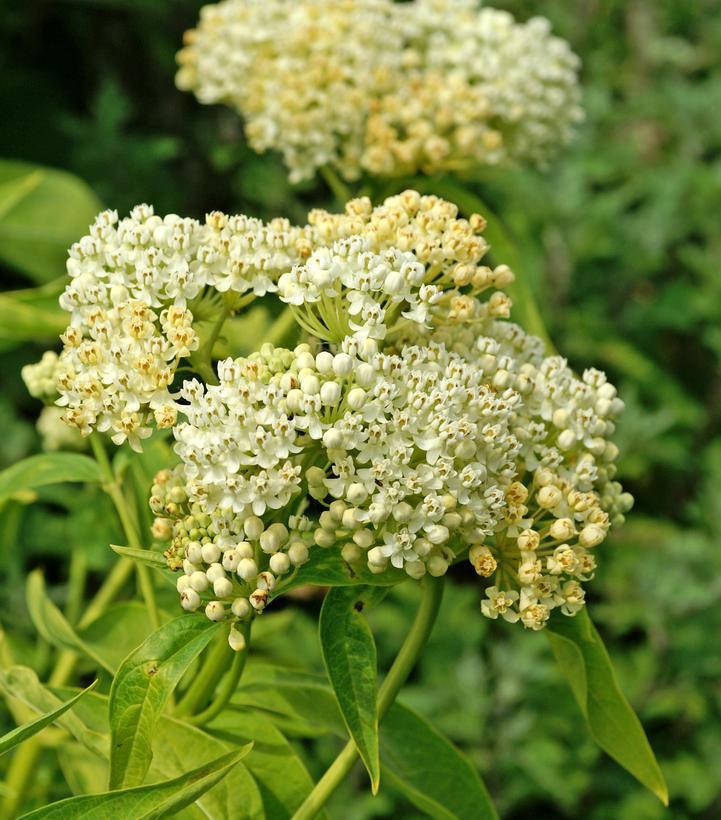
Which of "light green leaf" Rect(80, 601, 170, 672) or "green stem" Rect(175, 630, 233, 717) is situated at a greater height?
"green stem" Rect(175, 630, 233, 717)

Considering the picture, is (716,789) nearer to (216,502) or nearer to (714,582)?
(714,582)

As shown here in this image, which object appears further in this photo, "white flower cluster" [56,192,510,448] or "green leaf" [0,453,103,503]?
"green leaf" [0,453,103,503]

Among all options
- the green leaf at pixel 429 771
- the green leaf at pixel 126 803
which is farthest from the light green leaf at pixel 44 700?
the green leaf at pixel 429 771

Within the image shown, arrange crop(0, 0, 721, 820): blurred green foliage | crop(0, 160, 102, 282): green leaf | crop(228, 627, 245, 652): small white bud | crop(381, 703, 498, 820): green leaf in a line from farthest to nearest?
crop(0, 0, 721, 820): blurred green foliage < crop(0, 160, 102, 282): green leaf < crop(381, 703, 498, 820): green leaf < crop(228, 627, 245, 652): small white bud

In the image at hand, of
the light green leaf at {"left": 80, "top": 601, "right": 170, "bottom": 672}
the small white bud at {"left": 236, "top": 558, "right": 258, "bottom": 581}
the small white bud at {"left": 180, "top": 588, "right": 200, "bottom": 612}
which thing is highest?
the small white bud at {"left": 236, "top": 558, "right": 258, "bottom": 581}

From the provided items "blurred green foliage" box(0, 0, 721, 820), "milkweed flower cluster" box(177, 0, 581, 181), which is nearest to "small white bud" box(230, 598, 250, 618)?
"milkweed flower cluster" box(177, 0, 581, 181)

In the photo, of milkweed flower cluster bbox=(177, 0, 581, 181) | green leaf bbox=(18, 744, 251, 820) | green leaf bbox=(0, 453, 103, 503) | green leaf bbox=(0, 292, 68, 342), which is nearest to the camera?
green leaf bbox=(18, 744, 251, 820)

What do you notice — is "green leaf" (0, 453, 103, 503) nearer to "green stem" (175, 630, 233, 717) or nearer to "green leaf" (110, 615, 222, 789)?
"green stem" (175, 630, 233, 717)
